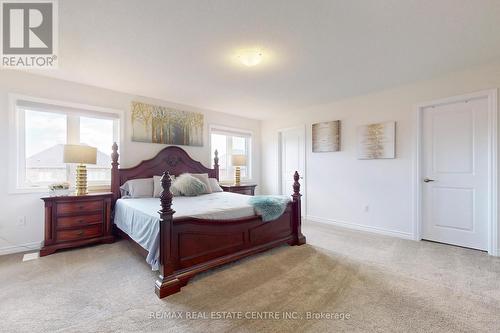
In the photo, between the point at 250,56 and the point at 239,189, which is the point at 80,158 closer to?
the point at 250,56

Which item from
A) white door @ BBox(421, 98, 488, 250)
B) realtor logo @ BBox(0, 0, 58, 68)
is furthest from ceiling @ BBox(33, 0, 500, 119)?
white door @ BBox(421, 98, 488, 250)

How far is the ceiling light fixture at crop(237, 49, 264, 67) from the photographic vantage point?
256 cm

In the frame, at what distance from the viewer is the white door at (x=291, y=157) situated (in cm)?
508

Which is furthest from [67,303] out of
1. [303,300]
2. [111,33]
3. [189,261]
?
[111,33]

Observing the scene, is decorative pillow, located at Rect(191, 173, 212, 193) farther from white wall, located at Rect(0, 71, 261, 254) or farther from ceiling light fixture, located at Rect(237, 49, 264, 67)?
ceiling light fixture, located at Rect(237, 49, 264, 67)

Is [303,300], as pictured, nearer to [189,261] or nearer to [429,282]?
[189,261]

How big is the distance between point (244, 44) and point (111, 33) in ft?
4.29

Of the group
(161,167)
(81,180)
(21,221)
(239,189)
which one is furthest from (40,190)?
(239,189)

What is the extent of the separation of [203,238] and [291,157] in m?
3.52

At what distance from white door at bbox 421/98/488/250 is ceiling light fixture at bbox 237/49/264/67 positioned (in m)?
2.75

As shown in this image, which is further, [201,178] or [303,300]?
[201,178]

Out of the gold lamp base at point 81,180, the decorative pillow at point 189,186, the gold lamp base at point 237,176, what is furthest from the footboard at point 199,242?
the gold lamp base at point 237,176

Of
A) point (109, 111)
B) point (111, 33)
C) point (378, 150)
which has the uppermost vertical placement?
point (111, 33)

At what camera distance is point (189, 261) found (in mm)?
2213
